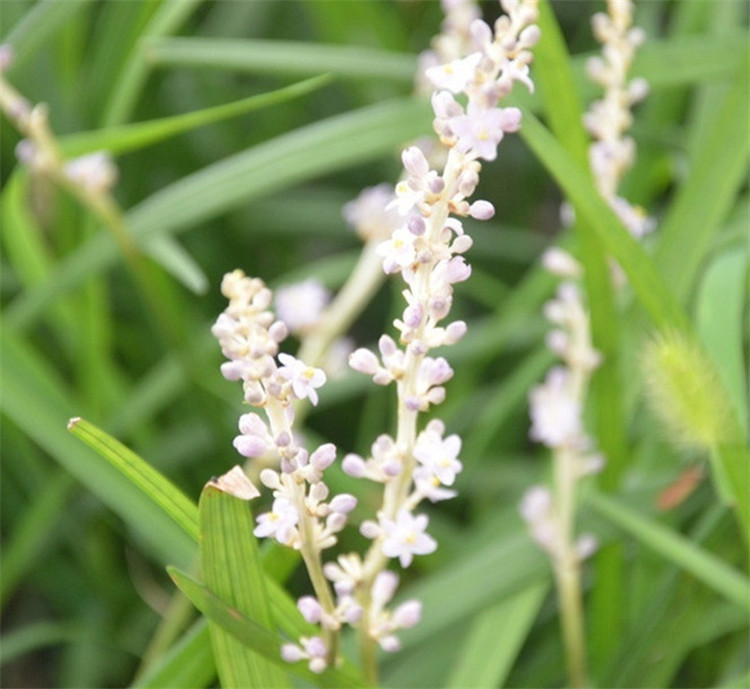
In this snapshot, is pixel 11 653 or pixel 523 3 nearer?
pixel 523 3

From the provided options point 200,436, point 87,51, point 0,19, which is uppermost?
point 87,51

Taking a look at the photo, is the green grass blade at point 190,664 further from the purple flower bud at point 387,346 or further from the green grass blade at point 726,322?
the green grass blade at point 726,322

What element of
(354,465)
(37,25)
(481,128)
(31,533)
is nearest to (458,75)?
(481,128)

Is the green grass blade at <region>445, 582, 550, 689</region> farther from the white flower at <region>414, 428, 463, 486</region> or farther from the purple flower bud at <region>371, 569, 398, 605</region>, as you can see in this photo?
the white flower at <region>414, 428, 463, 486</region>

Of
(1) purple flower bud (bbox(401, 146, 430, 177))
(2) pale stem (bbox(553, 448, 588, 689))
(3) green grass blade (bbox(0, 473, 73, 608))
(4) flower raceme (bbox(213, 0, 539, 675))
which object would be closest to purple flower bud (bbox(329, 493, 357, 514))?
(4) flower raceme (bbox(213, 0, 539, 675))

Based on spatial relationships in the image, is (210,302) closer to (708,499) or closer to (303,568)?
(303,568)

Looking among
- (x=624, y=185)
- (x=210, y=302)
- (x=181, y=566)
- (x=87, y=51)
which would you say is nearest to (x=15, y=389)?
(x=181, y=566)

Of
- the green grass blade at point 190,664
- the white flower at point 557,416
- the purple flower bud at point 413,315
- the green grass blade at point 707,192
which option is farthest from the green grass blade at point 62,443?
the green grass blade at point 707,192
